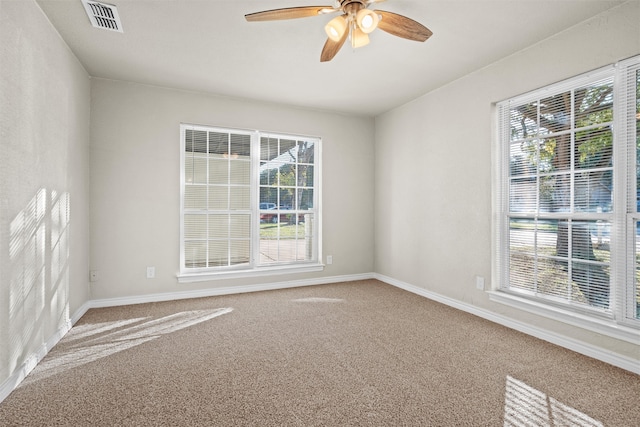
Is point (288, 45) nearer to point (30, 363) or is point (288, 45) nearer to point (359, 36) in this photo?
point (359, 36)

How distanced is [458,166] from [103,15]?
360cm

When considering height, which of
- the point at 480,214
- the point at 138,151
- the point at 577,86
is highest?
the point at 577,86

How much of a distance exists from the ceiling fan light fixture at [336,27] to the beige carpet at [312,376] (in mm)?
2285

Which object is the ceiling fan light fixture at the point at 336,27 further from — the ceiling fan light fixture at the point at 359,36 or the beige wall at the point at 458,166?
the beige wall at the point at 458,166

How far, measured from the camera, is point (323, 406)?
1842 millimetres

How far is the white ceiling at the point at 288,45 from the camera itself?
2365 millimetres

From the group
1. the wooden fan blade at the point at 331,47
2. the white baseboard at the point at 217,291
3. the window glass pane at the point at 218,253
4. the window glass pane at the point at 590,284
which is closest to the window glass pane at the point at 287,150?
the window glass pane at the point at 218,253

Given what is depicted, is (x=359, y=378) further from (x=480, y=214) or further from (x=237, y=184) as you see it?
(x=237, y=184)

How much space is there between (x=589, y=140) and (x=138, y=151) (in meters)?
Answer: 4.47

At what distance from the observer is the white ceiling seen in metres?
2.37

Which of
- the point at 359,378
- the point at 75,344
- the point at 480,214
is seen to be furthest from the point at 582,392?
the point at 75,344

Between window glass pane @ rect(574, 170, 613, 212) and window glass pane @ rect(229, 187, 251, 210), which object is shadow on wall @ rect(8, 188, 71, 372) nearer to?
window glass pane @ rect(229, 187, 251, 210)

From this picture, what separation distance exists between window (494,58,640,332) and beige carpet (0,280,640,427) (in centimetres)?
49

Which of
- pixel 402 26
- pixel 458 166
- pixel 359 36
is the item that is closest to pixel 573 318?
pixel 458 166
